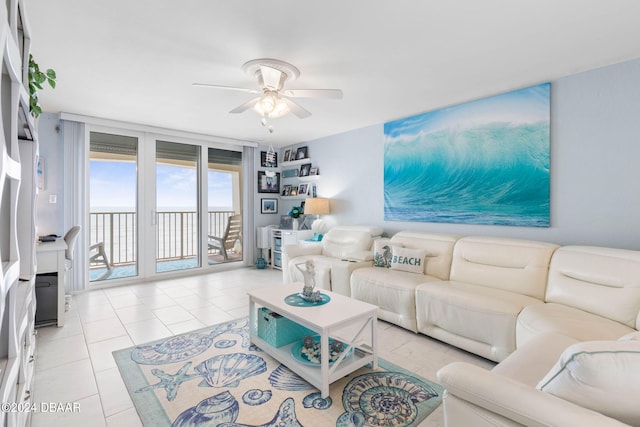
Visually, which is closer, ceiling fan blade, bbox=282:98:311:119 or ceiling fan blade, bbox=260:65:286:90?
ceiling fan blade, bbox=260:65:286:90

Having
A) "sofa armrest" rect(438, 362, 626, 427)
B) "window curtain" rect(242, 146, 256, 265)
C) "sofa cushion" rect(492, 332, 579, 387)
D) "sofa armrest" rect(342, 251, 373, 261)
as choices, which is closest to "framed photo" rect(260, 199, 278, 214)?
"window curtain" rect(242, 146, 256, 265)

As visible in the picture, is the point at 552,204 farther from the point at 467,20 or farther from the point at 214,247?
the point at 214,247

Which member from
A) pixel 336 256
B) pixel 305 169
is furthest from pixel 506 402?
pixel 305 169

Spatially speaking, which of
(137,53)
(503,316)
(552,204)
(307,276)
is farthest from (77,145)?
(552,204)

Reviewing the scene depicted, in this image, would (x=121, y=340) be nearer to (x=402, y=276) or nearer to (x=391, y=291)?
(x=391, y=291)

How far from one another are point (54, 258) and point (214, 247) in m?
2.71

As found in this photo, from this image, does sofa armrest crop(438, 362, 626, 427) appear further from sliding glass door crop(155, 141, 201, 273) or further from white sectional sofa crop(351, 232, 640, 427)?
sliding glass door crop(155, 141, 201, 273)

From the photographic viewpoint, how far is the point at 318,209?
4816 mm

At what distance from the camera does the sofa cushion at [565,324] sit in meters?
1.76

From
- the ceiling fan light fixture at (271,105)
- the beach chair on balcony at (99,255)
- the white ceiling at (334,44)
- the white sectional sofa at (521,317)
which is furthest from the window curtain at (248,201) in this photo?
the ceiling fan light fixture at (271,105)

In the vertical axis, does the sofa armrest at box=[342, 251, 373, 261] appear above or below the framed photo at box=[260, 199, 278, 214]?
below

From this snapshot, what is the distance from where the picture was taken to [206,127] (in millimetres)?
4457

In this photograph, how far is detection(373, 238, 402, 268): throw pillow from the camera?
11.1 ft

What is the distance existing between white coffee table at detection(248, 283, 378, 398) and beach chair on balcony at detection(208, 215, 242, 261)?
10.8 ft
